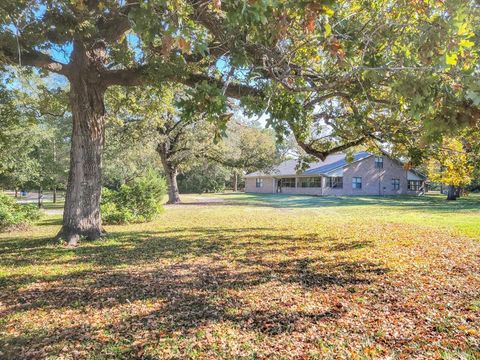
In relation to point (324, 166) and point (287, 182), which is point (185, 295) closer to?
point (324, 166)

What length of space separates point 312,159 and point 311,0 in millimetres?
7965

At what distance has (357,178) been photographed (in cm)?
4122

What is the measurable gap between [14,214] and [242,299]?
12.8 metres

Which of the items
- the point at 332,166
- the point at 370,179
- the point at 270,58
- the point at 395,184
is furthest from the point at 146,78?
the point at 395,184

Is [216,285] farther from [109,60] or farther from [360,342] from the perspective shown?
[109,60]

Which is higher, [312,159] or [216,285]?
[312,159]

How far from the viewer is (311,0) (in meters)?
3.13

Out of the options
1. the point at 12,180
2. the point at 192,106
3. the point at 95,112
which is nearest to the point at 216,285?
the point at 192,106

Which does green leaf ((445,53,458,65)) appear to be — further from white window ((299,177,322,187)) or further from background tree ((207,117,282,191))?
white window ((299,177,322,187))

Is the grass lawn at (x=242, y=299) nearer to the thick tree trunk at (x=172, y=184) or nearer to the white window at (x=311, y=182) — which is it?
the thick tree trunk at (x=172, y=184)

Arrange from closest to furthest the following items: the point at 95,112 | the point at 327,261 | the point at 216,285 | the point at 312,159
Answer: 1. the point at 216,285
2. the point at 327,261
3. the point at 95,112
4. the point at 312,159

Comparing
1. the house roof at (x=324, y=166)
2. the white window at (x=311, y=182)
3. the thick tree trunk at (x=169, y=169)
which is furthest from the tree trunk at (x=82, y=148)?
the white window at (x=311, y=182)

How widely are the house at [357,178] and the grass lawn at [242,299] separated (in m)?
30.4

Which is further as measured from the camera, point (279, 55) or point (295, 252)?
point (295, 252)
